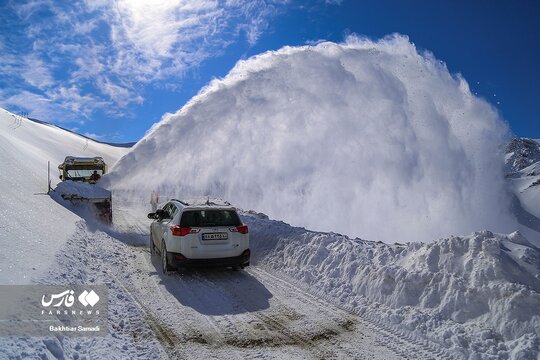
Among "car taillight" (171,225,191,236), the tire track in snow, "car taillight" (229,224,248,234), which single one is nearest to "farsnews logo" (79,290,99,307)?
"car taillight" (171,225,191,236)

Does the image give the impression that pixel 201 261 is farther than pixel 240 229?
No

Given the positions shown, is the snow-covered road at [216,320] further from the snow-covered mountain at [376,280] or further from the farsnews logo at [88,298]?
the farsnews logo at [88,298]

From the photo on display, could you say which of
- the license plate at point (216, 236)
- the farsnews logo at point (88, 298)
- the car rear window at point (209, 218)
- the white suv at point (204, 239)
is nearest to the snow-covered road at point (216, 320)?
the farsnews logo at point (88, 298)

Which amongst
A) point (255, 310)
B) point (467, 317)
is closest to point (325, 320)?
point (255, 310)

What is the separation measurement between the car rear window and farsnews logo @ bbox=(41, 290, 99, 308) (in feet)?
7.44

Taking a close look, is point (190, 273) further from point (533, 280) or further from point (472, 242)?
point (533, 280)

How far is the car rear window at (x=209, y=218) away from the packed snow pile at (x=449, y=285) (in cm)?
189

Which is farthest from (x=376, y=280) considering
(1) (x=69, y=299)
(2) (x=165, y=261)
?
(1) (x=69, y=299)

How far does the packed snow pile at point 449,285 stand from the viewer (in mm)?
4965

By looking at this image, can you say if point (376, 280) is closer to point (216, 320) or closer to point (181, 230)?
point (216, 320)

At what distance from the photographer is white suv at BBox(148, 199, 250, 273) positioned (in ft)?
24.6

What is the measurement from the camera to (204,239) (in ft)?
24.8

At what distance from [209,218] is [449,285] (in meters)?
4.89

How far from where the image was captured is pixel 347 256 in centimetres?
800
